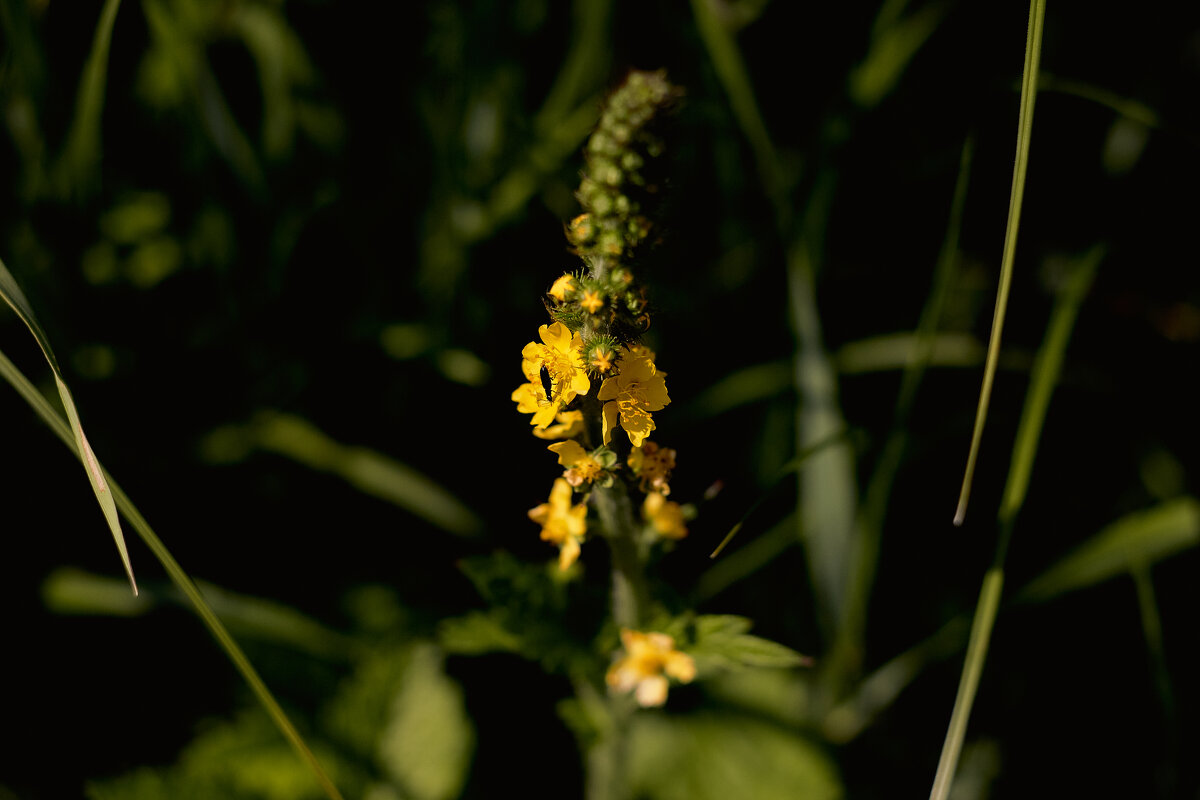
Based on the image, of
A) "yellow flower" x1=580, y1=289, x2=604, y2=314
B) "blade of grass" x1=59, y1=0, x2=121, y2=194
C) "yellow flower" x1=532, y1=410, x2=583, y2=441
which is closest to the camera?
"yellow flower" x1=580, y1=289, x2=604, y2=314

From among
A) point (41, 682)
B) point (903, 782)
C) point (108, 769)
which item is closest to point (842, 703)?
point (903, 782)

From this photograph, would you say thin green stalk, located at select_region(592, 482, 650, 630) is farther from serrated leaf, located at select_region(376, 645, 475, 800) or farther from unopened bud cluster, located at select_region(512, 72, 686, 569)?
serrated leaf, located at select_region(376, 645, 475, 800)

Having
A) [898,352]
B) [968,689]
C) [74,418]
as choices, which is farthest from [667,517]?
[898,352]

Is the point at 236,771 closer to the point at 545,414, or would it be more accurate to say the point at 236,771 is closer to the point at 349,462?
the point at 349,462

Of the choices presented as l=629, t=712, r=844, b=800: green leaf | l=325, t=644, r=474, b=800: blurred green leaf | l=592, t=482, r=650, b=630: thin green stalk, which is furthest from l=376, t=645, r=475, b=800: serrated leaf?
l=592, t=482, r=650, b=630: thin green stalk

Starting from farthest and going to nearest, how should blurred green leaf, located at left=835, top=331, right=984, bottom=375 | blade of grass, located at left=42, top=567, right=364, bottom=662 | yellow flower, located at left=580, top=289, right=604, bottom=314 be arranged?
blurred green leaf, located at left=835, top=331, right=984, bottom=375, blade of grass, located at left=42, top=567, right=364, bottom=662, yellow flower, located at left=580, top=289, right=604, bottom=314

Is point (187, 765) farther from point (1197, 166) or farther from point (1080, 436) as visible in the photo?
point (1197, 166)

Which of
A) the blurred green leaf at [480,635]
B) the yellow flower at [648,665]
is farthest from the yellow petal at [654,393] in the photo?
the blurred green leaf at [480,635]
